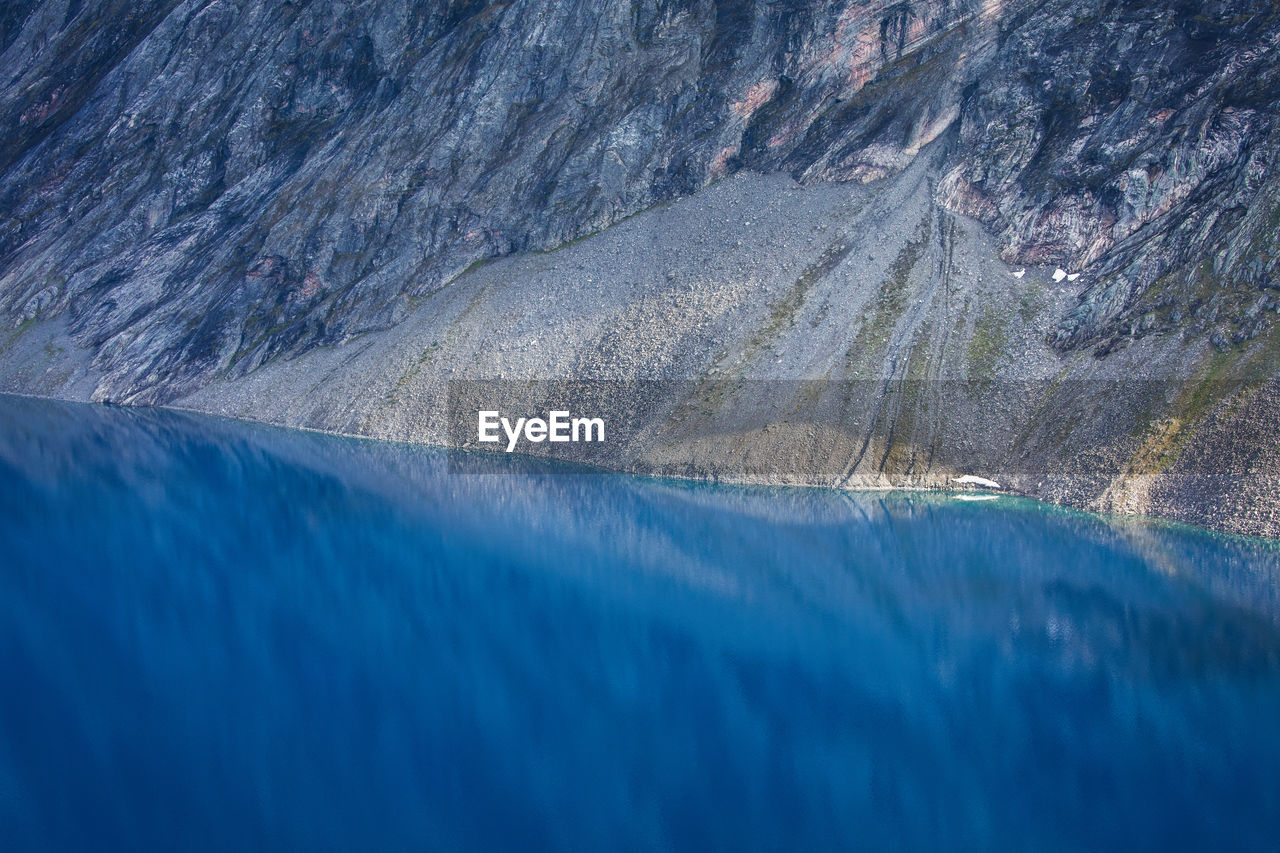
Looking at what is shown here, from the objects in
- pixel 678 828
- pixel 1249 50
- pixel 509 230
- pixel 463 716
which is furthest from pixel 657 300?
pixel 678 828

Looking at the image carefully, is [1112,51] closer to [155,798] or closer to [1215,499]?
[1215,499]

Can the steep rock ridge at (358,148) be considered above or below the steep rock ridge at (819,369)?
above

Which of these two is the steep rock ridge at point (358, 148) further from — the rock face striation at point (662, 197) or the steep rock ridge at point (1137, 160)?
the steep rock ridge at point (1137, 160)

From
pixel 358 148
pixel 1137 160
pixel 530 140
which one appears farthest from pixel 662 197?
pixel 1137 160

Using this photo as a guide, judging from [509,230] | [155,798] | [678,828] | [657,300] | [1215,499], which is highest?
[509,230]

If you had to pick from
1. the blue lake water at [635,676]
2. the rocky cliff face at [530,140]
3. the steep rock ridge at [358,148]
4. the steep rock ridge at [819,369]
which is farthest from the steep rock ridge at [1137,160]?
the blue lake water at [635,676]

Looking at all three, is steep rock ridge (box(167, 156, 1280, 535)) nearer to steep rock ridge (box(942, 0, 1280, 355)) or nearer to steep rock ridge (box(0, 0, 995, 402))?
steep rock ridge (box(942, 0, 1280, 355))
